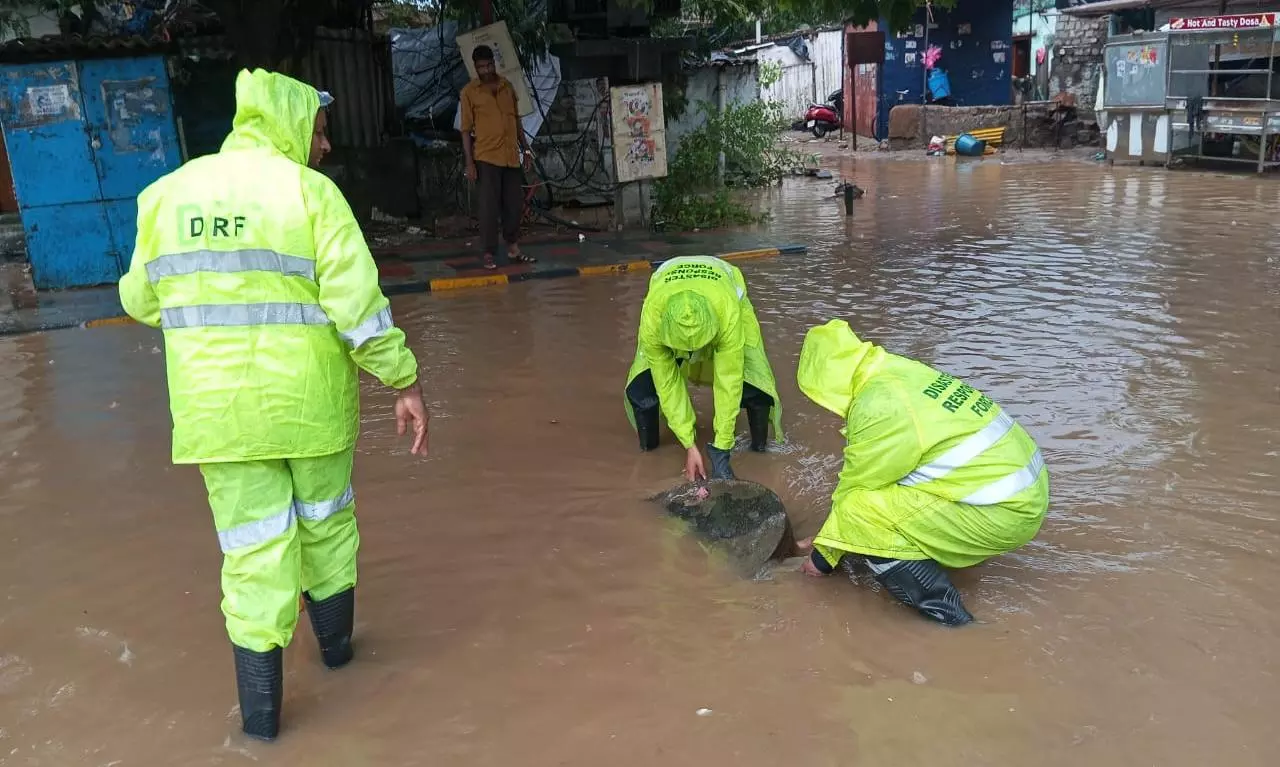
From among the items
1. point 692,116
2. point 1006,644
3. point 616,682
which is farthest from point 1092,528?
point 692,116

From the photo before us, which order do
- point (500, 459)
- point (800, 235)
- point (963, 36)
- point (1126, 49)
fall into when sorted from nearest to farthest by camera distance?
point (500, 459) < point (800, 235) < point (1126, 49) < point (963, 36)

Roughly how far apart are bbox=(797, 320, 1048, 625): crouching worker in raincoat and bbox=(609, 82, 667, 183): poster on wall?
7710 mm

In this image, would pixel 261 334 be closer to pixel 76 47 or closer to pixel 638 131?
pixel 76 47

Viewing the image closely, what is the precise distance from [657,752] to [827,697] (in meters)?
0.54

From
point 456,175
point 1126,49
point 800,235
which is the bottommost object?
point 800,235

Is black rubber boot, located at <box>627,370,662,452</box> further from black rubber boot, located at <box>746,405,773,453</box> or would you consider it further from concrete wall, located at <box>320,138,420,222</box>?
concrete wall, located at <box>320,138,420,222</box>

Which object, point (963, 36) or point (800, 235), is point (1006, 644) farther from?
point (963, 36)

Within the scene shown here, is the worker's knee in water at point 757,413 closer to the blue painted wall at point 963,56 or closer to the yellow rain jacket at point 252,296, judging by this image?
the yellow rain jacket at point 252,296

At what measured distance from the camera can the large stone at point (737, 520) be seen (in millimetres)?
3795

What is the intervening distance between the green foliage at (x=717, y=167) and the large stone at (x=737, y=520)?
7.51 metres

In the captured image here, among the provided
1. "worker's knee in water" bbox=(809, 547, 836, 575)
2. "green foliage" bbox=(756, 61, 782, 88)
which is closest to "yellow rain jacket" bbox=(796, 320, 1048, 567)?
"worker's knee in water" bbox=(809, 547, 836, 575)

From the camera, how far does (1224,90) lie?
16.5 metres

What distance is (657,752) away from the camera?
2744mm

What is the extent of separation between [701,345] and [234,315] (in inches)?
75.3
